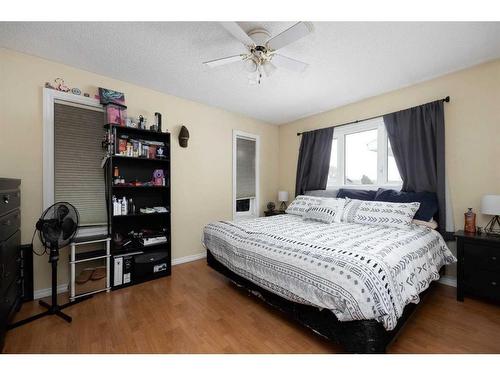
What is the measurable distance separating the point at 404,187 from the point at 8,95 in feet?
14.8

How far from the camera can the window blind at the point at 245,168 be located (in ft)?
13.4

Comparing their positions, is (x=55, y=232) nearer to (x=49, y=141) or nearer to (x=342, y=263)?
(x=49, y=141)

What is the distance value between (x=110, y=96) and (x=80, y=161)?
828 millimetres

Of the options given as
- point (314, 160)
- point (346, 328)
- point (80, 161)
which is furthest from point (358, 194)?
point (80, 161)

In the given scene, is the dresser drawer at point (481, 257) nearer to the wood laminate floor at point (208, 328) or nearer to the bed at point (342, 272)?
the bed at point (342, 272)

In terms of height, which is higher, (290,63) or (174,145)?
(290,63)

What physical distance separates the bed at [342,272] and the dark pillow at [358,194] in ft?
2.67

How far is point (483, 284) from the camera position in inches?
80.7

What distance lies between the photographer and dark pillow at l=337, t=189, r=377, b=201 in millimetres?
3088

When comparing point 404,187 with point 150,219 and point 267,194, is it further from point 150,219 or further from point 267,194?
point 150,219

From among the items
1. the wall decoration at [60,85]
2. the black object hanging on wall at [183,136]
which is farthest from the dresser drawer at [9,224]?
the black object hanging on wall at [183,136]

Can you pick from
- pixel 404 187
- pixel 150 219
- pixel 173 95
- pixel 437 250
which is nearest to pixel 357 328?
pixel 437 250

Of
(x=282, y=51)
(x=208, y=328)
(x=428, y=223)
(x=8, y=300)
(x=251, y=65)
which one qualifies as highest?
(x=282, y=51)

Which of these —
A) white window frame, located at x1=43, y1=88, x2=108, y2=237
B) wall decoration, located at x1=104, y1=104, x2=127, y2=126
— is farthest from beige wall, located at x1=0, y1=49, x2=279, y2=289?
wall decoration, located at x1=104, y1=104, x2=127, y2=126
